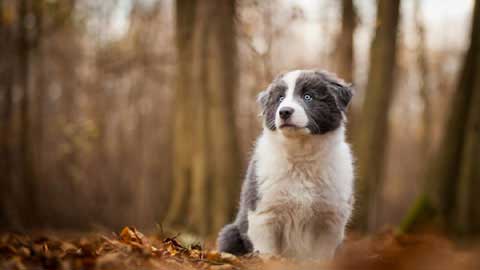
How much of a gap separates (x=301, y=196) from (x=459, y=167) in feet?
17.9

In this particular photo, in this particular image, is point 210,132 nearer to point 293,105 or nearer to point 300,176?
point 300,176

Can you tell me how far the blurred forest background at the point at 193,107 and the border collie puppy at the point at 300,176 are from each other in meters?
4.32

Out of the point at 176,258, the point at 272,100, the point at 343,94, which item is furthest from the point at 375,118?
the point at 176,258

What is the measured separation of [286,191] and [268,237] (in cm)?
45

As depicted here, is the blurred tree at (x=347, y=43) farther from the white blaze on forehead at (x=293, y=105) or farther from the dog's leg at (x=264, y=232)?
the dog's leg at (x=264, y=232)

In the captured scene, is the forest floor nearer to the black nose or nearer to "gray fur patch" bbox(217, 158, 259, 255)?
"gray fur patch" bbox(217, 158, 259, 255)

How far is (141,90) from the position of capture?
22000mm

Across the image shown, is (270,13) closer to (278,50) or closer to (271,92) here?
(278,50)

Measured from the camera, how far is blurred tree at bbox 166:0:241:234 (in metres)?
11.7

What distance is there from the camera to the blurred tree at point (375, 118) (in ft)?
32.9

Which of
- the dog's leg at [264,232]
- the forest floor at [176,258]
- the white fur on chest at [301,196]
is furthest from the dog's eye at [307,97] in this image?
the forest floor at [176,258]

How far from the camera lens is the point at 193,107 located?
12383 millimetres

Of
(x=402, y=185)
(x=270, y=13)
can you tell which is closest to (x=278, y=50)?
(x=270, y=13)

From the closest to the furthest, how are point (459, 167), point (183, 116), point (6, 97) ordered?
point (459, 167), point (183, 116), point (6, 97)
